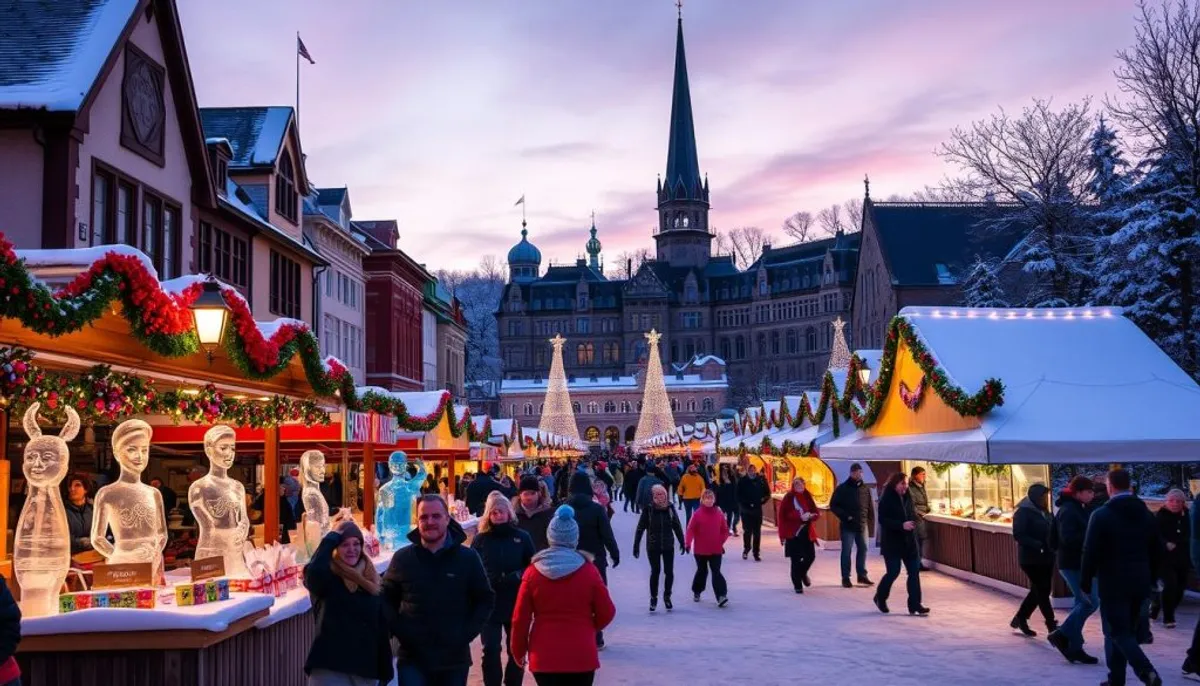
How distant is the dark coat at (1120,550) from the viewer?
9.38 metres

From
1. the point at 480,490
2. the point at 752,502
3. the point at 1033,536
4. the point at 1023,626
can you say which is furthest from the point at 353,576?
the point at 752,502

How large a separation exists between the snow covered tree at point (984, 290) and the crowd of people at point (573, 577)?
27610 millimetres

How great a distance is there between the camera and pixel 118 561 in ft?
24.9

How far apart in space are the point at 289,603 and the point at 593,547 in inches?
154

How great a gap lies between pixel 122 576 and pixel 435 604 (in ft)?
7.05

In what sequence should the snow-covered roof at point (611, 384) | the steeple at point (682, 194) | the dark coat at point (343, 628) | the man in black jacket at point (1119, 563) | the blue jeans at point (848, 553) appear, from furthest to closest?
1. the steeple at point (682, 194)
2. the snow-covered roof at point (611, 384)
3. the blue jeans at point (848, 553)
4. the man in black jacket at point (1119, 563)
5. the dark coat at point (343, 628)

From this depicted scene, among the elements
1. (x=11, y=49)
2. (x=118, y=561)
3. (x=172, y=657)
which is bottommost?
(x=172, y=657)

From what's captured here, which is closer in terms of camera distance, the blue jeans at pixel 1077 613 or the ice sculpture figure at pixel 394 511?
the blue jeans at pixel 1077 613

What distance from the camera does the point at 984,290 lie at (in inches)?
1725

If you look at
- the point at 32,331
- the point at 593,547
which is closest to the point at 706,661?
the point at 593,547

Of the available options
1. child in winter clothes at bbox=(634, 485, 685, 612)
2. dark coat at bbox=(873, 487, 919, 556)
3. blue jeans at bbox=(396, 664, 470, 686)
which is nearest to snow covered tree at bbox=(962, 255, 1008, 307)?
dark coat at bbox=(873, 487, 919, 556)

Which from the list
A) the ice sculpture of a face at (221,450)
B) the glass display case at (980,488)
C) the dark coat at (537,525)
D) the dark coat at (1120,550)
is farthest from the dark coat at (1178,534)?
the ice sculpture of a face at (221,450)

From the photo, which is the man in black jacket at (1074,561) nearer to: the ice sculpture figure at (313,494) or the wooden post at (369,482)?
the ice sculpture figure at (313,494)

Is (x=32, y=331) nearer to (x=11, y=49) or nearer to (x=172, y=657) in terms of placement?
(x=172, y=657)
